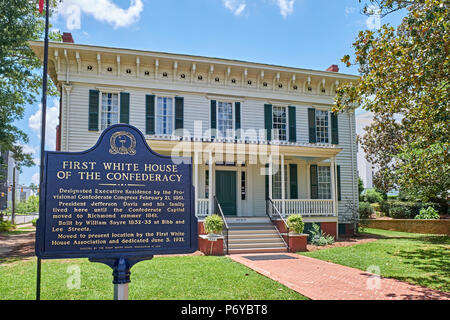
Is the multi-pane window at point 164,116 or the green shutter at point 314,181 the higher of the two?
the multi-pane window at point 164,116

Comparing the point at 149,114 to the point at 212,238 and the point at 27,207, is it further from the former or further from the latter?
the point at 27,207

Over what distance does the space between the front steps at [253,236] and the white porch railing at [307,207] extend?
106 centimetres

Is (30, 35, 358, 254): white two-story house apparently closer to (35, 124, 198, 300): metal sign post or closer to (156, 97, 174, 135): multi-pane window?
(156, 97, 174, 135): multi-pane window

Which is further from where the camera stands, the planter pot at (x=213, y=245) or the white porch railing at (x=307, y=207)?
the white porch railing at (x=307, y=207)

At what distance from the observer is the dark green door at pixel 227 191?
17.5 m

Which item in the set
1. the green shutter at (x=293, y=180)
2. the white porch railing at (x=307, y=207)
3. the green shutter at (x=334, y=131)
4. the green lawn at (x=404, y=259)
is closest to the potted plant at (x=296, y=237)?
→ the green lawn at (x=404, y=259)

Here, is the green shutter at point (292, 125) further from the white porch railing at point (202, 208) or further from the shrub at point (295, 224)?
the white porch railing at point (202, 208)

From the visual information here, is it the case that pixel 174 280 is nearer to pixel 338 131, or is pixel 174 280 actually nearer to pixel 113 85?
pixel 113 85

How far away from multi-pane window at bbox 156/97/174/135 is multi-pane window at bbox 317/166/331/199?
7.99 m

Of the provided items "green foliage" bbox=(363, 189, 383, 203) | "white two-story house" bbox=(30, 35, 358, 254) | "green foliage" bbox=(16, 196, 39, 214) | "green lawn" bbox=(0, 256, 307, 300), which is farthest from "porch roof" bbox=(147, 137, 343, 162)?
"green foliage" bbox=(16, 196, 39, 214)

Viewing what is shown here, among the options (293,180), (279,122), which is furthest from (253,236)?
(279,122)

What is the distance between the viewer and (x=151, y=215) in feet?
15.4
